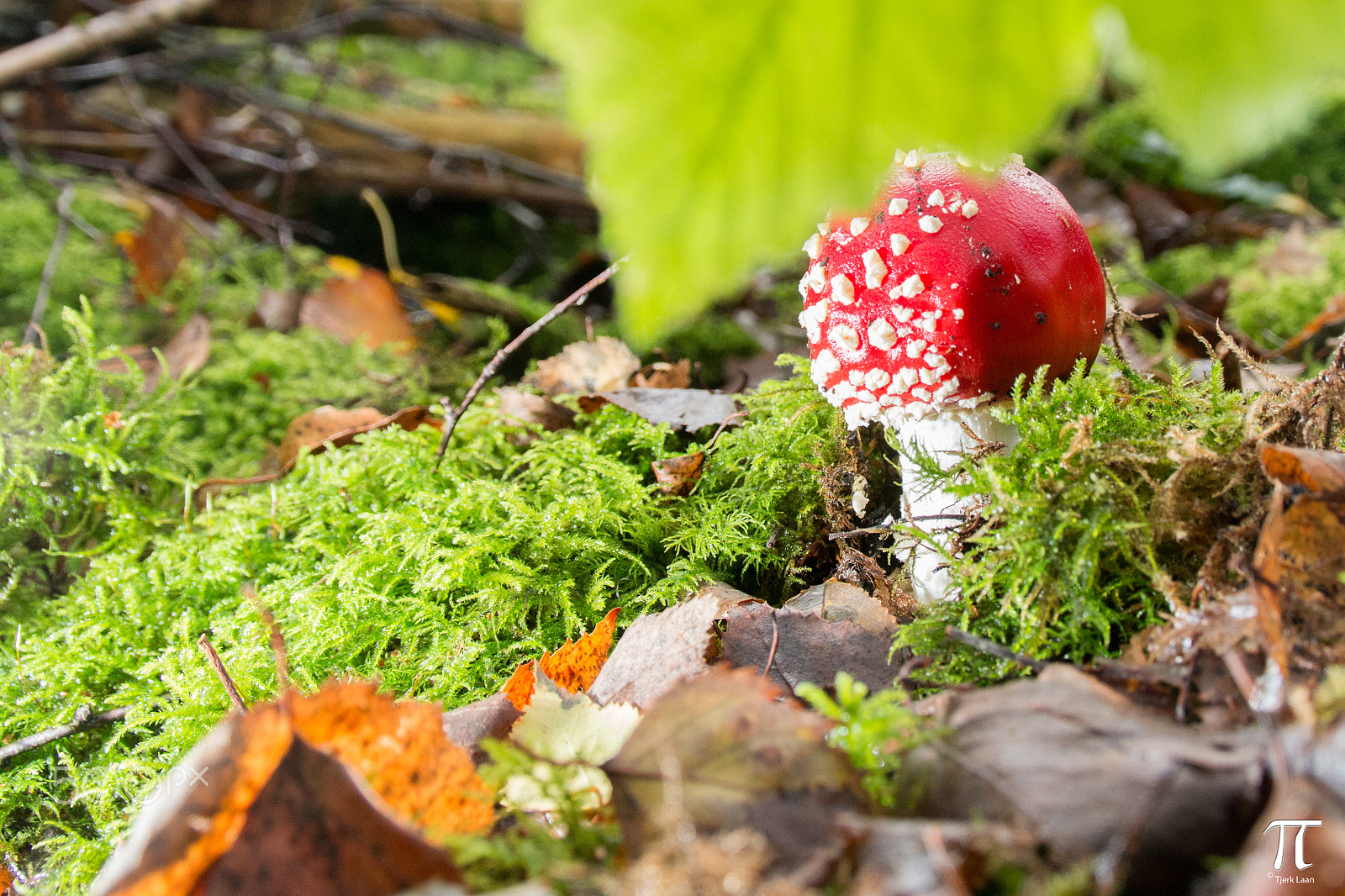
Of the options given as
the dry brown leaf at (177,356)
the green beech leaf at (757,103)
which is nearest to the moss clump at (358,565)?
the dry brown leaf at (177,356)

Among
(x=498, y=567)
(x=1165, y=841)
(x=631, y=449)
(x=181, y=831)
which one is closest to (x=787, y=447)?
(x=631, y=449)

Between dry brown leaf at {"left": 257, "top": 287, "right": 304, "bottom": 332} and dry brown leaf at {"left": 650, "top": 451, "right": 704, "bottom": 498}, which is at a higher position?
dry brown leaf at {"left": 650, "top": 451, "right": 704, "bottom": 498}

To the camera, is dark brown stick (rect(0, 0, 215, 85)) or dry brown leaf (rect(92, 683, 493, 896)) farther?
dark brown stick (rect(0, 0, 215, 85))

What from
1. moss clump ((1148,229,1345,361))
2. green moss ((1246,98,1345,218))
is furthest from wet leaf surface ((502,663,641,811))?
→ green moss ((1246,98,1345,218))

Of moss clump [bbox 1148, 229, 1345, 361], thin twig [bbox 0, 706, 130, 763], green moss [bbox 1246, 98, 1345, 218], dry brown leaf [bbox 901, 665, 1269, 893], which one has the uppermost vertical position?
green moss [bbox 1246, 98, 1345, 218]

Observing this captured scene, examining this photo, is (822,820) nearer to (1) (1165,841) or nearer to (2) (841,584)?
(1) (1165,841)

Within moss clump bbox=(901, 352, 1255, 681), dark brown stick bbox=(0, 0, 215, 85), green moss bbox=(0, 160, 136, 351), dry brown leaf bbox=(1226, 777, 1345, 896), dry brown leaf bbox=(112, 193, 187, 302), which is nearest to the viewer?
dry brown leaf bbox=(1226, 777, 1345, 896)

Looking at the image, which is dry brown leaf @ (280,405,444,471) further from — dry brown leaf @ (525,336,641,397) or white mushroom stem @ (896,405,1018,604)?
white mushroom stem @ (896,405,1018,604)

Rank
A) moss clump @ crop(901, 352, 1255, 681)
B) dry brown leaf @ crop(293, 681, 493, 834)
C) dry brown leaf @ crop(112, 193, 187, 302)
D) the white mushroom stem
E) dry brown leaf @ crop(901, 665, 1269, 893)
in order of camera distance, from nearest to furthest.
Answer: dry brown leaf @ crop(901, 665, 1269, 893)
dry brown leaf @ crop(293, 681, 493, 834)
moss clump @ crop(901, 352, 1255, 681)
the white mushroom stem
dry brown leaf @ crop(112, 193, 187, 302)
